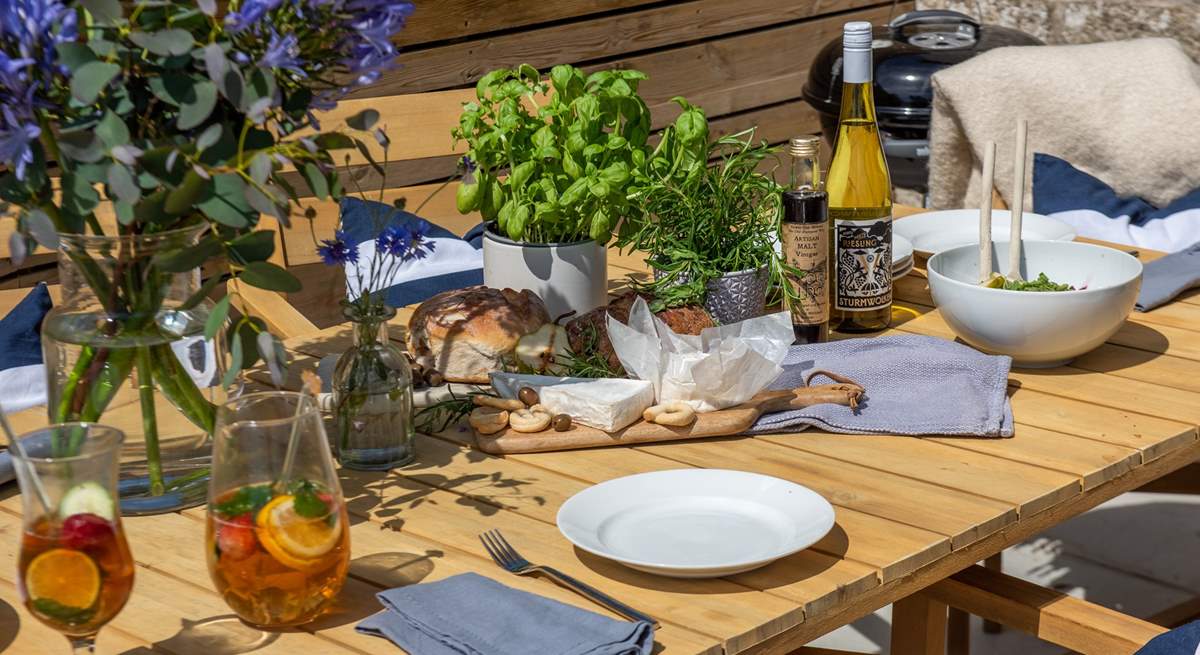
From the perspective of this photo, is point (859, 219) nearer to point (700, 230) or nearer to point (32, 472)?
point (700, 230)

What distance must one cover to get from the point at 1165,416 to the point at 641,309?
1.89 ft

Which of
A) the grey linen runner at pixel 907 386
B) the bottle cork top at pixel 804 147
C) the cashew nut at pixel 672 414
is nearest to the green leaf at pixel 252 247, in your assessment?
the cashew nut at pixel 672 414

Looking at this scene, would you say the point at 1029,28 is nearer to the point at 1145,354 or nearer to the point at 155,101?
the point at 1145,354

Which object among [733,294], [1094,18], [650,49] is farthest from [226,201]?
[1094,18]

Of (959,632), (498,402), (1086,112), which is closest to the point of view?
(498,402)

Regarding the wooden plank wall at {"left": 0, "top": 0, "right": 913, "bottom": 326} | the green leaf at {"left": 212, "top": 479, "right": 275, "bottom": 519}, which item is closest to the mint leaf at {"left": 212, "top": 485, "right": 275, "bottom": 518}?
the green leaf at {"left": 212, "top": 479, "right": 275, "bottom": 519}

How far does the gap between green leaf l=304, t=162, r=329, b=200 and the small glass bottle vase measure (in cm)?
27

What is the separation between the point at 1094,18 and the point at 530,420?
10.2 feet

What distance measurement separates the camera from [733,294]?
1.63 m

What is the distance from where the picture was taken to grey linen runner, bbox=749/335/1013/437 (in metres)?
1.47

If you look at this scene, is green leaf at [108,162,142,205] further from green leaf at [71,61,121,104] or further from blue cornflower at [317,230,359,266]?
blue cornflower at [317,230,359,266]

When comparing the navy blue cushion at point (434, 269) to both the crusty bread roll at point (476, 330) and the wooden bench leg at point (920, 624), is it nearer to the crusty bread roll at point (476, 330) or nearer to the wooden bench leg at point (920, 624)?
the crusty bread roll at point (476, 330)

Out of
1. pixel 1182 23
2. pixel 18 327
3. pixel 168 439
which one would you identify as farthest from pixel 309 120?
pixel 1182 23

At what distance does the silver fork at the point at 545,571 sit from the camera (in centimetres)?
110
